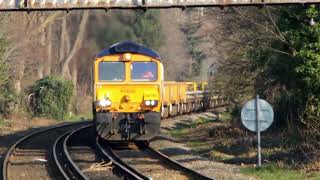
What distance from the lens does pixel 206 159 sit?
18.4 m

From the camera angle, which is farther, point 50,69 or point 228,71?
point 50,69

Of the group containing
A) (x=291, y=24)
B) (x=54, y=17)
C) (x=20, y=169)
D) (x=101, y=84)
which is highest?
Answer: (x=54, y=17)

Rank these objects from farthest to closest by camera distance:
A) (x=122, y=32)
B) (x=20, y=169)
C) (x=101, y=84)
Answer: (x=122, y=32)
(x=101, y=84)
(x=20, y=169)

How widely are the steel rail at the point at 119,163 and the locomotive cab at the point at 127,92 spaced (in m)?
0.78

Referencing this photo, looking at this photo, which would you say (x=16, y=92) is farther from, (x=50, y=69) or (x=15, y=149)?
(x=15, y=149)

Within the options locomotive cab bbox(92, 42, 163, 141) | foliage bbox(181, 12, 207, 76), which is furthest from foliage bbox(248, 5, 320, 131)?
foliage bbox(181, 12, 207, 76)

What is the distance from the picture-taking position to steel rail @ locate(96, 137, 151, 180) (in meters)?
14.5

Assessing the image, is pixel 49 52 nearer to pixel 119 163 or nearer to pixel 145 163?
pixel 145 163

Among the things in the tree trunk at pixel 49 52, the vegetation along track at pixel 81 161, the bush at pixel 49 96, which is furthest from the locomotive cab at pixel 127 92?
the tree trunk at pixel 49 52

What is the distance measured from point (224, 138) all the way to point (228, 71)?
3488 mm

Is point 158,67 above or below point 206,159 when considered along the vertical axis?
above

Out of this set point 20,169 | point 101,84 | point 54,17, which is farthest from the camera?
point 54,17

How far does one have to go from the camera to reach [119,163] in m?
17.5

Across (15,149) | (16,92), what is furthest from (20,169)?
(16,92)
